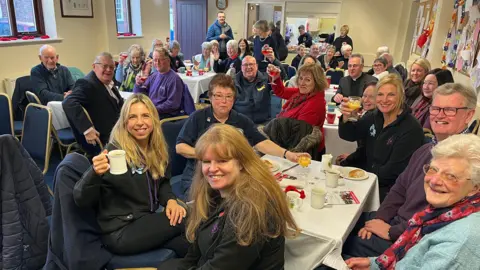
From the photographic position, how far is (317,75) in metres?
2.90

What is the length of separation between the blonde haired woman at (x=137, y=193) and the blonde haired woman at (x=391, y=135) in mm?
1432

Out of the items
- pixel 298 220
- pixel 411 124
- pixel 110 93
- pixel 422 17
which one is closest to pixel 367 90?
pixel 411 124

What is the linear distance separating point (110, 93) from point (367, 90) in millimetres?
2378

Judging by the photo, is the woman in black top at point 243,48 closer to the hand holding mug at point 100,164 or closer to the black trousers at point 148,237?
the black trousers at point 148,237

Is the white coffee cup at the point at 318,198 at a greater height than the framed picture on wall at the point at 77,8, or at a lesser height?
lesser

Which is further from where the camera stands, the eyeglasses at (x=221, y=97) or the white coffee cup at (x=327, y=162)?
the eyeglasses at (x=221, y=97)

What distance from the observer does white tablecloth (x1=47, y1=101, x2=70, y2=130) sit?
12.0 feet

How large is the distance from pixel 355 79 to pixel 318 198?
284cm

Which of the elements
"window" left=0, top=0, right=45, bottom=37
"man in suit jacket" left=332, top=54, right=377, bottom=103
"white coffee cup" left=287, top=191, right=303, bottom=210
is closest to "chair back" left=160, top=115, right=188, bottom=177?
"white coffee cup" left=287, top=191, right=303, bottom=210

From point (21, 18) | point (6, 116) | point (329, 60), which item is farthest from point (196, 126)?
point (329, 60)

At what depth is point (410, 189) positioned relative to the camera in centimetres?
183

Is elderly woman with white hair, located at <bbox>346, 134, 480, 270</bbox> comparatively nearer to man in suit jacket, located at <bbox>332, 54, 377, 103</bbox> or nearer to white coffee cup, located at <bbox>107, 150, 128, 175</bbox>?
white coffee cup, located at <bbox>107, 150, 128, 175</bbox>

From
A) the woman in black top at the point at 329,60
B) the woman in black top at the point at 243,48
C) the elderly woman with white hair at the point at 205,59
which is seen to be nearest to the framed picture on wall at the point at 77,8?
the elderly woman with white hair at the point at 205,59

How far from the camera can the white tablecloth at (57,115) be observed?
367 cm
